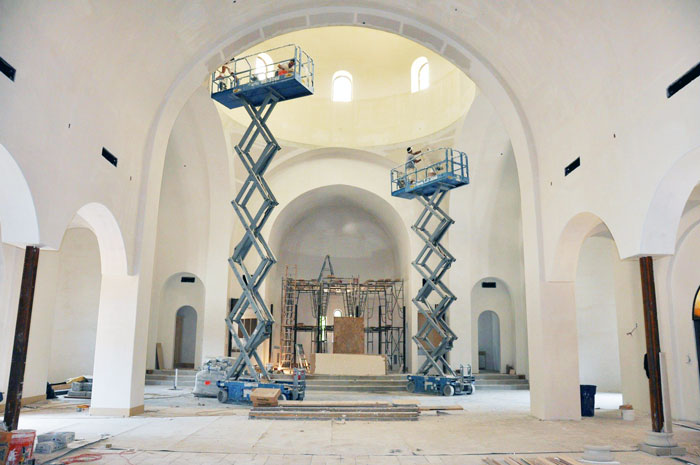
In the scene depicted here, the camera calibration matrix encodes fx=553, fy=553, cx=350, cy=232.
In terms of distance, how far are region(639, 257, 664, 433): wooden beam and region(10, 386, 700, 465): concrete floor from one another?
2.20 feet

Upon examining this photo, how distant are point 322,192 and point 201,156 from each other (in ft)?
18.9


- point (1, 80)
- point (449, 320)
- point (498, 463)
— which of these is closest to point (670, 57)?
point (498, 463)

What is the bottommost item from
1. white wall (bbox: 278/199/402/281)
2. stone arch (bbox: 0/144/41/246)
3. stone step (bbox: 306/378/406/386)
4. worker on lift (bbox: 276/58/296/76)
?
stone step (bbox: 306/378/406/386)

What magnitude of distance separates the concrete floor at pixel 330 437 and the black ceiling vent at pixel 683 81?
16.6 ft

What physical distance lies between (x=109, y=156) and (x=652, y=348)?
32.6 ft

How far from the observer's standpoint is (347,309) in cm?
2691

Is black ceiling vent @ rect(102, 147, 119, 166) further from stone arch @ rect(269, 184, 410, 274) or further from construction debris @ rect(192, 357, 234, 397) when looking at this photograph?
stone arch @ rect(269, 184, 410, 274)

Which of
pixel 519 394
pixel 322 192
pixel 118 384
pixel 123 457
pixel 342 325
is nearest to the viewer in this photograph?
pixel 123 457

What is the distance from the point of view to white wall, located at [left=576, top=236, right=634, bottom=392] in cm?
1967

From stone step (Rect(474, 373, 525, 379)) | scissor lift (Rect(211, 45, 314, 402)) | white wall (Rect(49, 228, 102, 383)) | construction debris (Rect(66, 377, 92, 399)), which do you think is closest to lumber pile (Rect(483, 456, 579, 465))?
scissor lift (Rect(211, 45, 314, 402))

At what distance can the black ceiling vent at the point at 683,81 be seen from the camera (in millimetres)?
6772

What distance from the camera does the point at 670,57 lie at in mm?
7227

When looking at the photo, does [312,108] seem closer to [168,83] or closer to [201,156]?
[201,156]

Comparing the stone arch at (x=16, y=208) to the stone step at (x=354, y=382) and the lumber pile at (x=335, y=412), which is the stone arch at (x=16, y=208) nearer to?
the lumber pile at (x=335, y=412)
